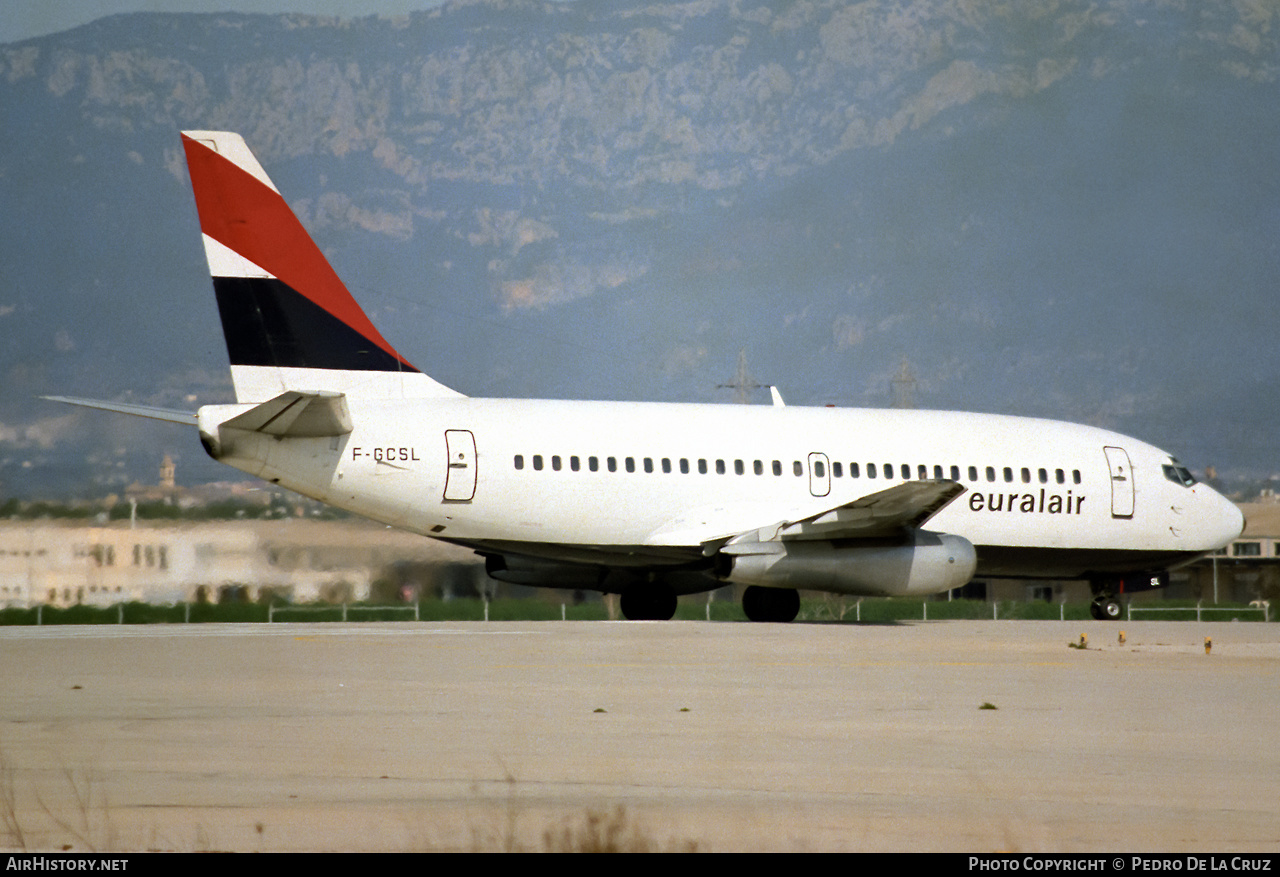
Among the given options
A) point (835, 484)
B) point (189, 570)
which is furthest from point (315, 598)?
point (835, 484)

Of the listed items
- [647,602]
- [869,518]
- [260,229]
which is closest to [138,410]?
[260,229]

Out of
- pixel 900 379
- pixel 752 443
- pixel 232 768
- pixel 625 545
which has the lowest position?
pixel 232 768

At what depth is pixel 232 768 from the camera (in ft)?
28.8

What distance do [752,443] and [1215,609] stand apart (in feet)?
58.4

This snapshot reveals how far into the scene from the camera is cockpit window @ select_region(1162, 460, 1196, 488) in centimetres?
2892

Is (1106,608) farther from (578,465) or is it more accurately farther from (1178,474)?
(578,465)

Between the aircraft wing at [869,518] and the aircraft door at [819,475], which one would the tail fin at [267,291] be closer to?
the aircraft wing at [869,518]

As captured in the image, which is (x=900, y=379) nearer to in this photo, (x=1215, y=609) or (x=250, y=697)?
(x=1215, y=609)

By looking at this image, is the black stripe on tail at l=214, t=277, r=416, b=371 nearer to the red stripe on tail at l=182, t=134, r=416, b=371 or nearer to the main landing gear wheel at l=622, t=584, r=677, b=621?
the red stripe on tail at l=182, t=134, r=416, b=371

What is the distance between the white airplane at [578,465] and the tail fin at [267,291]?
0.03 metres

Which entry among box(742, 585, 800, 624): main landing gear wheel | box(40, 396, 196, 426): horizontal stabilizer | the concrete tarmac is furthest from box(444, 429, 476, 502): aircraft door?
the concrete tarmac

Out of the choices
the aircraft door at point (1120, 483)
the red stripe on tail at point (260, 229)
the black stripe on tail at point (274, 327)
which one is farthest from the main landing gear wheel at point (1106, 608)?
the black stripe on tail at point (274, 327)

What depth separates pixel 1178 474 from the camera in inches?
1144

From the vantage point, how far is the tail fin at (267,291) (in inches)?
948
